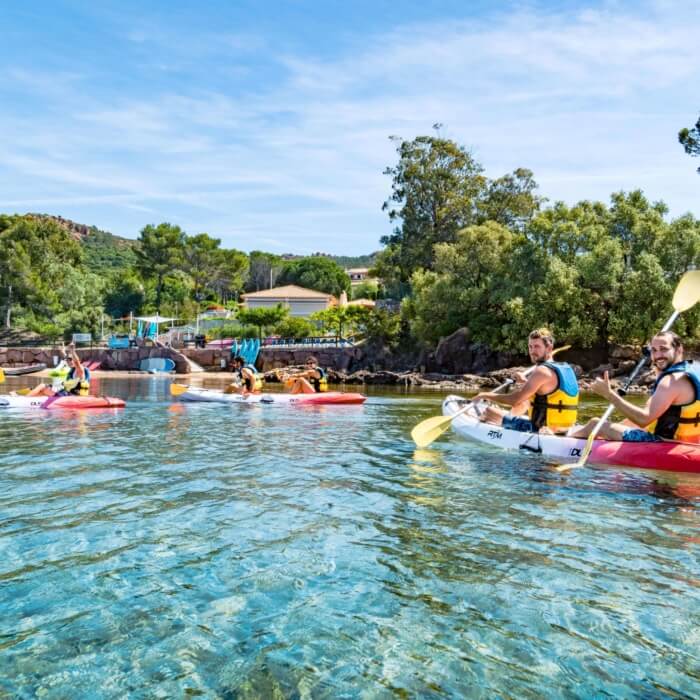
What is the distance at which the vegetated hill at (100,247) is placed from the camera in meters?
118

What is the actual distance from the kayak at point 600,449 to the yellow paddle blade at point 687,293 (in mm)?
2735

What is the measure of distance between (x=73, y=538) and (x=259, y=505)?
73.8 inches

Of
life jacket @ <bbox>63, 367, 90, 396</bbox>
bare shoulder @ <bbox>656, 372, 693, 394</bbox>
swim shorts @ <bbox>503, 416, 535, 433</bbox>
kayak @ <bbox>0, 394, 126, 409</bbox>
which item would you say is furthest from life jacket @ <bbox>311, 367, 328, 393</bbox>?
bare shoulder @ <bbox>656, 372, 693, 394</bbox>

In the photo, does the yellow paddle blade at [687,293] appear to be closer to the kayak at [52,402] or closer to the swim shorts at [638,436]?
the swim shorts at [638,436]

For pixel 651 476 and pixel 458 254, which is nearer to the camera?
pixel 651 476

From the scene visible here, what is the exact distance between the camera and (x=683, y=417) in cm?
839

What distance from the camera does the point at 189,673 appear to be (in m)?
3.64

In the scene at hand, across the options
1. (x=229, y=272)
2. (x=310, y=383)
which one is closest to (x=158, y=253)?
(x=229, y=272)

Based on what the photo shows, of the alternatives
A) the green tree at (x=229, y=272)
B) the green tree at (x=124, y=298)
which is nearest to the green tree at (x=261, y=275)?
the green tree at (x=229, y=272)

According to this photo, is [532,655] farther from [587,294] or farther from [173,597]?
[587,294]

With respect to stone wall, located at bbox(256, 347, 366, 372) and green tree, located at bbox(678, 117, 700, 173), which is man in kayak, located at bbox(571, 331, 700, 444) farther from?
stone wall, located at bbox(256, 347, 366, 372)

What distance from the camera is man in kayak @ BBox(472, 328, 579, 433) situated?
372 inches

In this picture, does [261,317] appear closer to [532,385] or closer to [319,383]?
[319,383]

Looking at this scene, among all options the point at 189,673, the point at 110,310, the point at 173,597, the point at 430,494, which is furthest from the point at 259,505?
the point at 110,310
